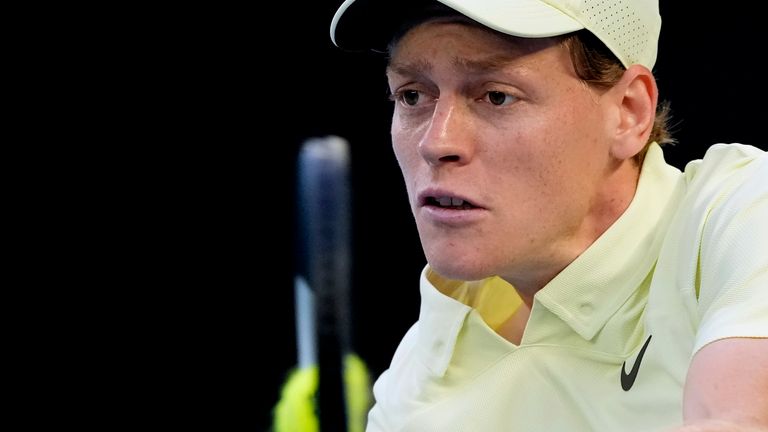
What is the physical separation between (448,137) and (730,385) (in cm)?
61

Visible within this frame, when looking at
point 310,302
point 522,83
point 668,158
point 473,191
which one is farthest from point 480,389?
point 310,302

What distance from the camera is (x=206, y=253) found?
3.25 meters

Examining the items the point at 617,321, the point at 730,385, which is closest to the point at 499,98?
the point at 617,321

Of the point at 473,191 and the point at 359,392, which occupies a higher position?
the point at 473,191

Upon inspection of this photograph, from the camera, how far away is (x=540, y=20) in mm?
1604

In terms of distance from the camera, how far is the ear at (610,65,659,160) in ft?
5.68

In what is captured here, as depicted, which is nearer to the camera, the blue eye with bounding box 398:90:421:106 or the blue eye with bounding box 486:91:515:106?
the blue eye with bounding box 486:91:515:106

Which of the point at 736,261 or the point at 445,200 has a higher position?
the point at 736,261

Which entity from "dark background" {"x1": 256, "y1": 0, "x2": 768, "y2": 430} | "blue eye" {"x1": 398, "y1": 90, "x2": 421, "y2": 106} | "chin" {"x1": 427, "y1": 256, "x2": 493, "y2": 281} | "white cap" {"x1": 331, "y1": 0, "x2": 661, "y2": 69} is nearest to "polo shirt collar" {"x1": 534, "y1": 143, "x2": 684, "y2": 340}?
"chin" {"x1": 427, "y1": 256, "x2": 493, "y2": 281}

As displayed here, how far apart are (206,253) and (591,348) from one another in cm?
179

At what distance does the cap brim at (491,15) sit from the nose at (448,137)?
15cm

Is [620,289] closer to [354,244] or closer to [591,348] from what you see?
[591,348]

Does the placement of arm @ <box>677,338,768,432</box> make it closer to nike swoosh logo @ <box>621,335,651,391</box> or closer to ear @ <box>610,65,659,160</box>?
nike swoosh logo @ <box>621,335,651,391</box>

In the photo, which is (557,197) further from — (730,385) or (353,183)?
(353,183)
